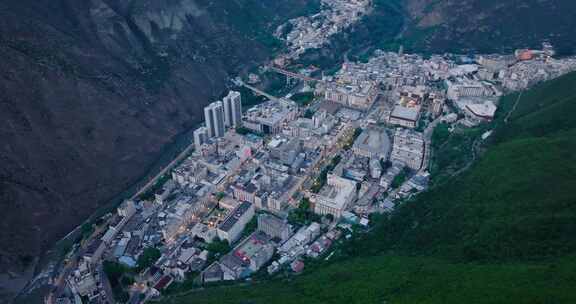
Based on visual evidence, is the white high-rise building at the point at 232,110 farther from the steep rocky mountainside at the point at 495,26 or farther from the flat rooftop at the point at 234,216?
the steep rocky mountainside at the point at 495,26

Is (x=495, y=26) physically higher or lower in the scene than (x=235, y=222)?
higher

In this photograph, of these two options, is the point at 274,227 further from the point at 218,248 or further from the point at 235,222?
the point at 218,248

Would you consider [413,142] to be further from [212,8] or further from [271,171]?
[212,8]

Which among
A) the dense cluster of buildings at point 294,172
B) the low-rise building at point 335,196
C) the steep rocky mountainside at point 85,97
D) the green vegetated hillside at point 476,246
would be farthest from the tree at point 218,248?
the steep rocky mountainside at point 85,97

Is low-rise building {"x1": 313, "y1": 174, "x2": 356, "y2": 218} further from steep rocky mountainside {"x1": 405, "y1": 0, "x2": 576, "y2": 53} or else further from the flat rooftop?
steep rocky mountainside {"x1": 405, "y1": 0, "x2": 576, "y2": 53}

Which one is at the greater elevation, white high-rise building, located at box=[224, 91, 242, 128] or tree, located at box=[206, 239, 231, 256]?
white high-rise building, located at box=[224, 91, 242, 128]

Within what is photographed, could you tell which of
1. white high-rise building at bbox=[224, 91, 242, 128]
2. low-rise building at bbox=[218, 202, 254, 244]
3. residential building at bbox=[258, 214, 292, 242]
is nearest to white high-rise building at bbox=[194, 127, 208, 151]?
white high-rise building at bbox=[224, 91, 242, 128]

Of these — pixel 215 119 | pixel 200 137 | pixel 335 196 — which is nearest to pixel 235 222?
pixel 335 196
